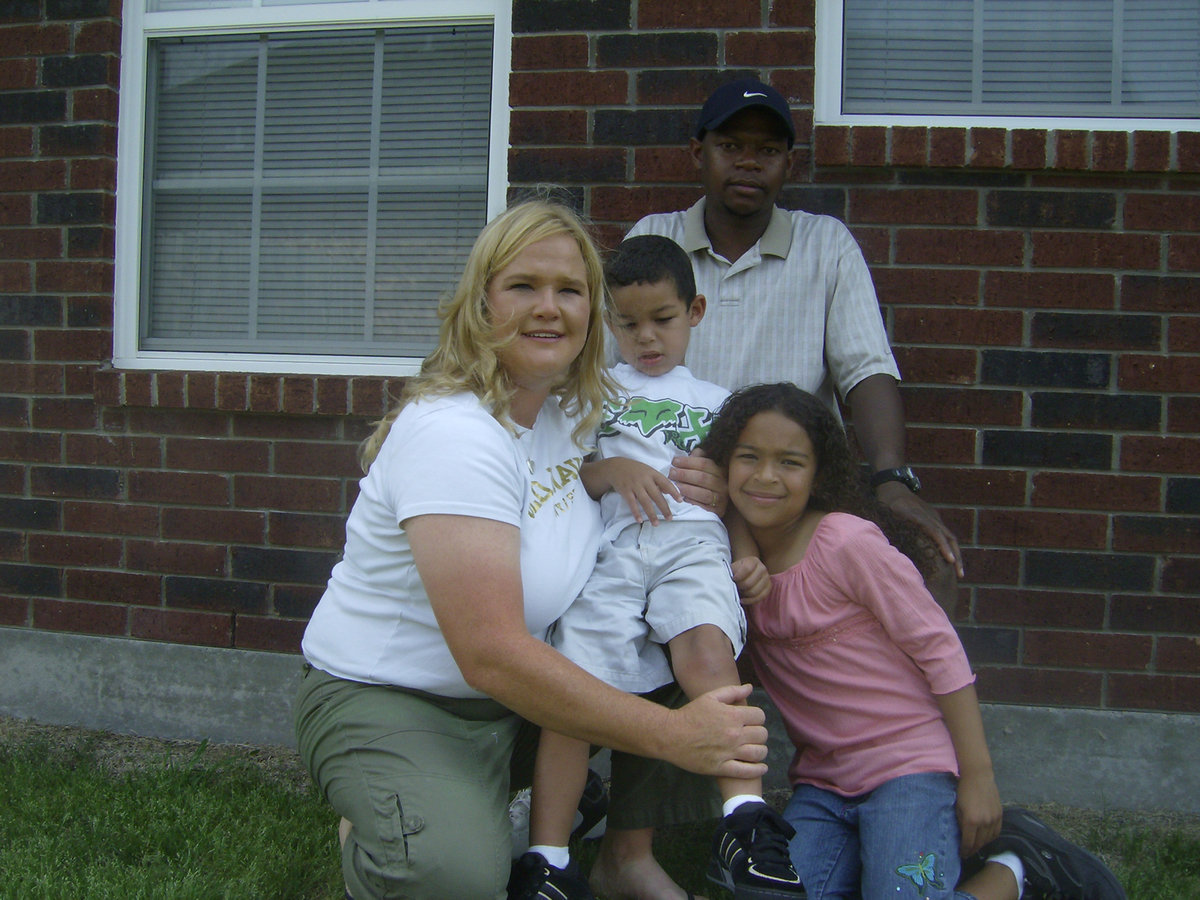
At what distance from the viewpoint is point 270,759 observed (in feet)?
10.8

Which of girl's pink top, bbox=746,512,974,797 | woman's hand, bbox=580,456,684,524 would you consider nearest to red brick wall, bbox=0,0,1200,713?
girl's pink top, bbox=746,512,974,797

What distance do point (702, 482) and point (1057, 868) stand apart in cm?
113

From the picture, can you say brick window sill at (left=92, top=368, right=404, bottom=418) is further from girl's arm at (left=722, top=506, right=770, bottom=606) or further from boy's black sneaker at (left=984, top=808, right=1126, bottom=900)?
boy's black sneaker at (left=984, top=808, right=1126, bottom=900)

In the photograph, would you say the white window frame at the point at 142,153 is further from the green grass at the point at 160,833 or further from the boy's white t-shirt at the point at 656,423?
the green grass at the point at 160,833

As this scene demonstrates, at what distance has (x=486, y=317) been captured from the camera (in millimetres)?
2109

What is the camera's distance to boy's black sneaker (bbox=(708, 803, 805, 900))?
72.0 inches

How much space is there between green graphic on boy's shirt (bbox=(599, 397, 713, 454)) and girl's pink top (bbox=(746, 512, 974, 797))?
0.38 m

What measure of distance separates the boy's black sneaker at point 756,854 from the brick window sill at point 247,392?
1813 mm

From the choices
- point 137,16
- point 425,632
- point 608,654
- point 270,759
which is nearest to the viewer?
point 425,632

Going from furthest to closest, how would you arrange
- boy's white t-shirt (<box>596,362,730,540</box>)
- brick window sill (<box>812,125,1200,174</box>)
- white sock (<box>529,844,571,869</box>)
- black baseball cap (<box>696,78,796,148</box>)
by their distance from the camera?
1. brick window sill (<box>812,125,1200,174</box>)
2. black baseball cap (<box>696,78,796,148</box>)
3. boy's white t-shirt (<box>596,362,730,540</box>)
4. white sock (<box>529,844,571,869</box>)

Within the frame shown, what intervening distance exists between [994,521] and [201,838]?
235 cm

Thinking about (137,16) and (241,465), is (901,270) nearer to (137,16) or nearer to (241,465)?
(241,465)

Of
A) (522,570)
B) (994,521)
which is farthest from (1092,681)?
(522,570)

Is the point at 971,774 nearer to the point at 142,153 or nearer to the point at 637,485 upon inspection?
the point at 637,485
